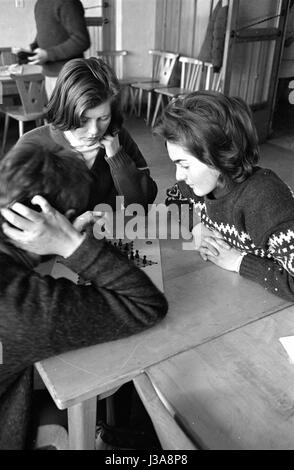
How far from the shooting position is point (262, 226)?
1.17 meters

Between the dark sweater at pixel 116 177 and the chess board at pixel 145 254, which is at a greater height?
the dark sweater at pixel 116 177

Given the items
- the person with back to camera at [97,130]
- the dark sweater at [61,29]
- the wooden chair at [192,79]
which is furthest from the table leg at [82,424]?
the wooden chair at [192,79]

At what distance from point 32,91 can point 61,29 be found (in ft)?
1.82

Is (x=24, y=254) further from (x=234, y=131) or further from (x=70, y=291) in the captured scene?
(x=234, y=131)

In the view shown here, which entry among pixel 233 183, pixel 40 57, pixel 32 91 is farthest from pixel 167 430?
pixel 32 91

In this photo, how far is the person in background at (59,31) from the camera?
3.09m

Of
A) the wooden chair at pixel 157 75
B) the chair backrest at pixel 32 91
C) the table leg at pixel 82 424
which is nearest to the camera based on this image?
the table leg at pixel 82 424

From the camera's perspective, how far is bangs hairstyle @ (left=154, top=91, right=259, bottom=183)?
1.20 metres

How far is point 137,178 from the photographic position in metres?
1.64

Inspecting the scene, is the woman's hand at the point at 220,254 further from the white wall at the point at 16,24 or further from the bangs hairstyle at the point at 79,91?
the white wall at the point at 16,24

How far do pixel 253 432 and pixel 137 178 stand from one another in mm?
1065

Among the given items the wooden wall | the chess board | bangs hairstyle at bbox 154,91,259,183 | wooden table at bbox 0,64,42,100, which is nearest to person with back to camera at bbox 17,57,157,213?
the chess board
